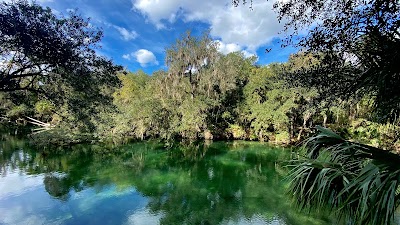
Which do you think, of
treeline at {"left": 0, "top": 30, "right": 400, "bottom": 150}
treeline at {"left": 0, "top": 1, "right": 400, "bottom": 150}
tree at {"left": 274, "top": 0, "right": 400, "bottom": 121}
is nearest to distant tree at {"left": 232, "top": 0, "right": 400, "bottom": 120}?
tree at {"left": 274, "top": 0, "right": 400, "bottom": 121}

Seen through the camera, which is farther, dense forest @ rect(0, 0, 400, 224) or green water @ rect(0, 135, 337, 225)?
green water @ rect(0, 135, 337, 225)

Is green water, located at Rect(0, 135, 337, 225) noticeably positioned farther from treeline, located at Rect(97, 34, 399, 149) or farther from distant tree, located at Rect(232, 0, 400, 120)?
distant tree, located at Rect(232, 0, 400, 120)

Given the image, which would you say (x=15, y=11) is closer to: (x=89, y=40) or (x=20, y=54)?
(x=20, y=54)

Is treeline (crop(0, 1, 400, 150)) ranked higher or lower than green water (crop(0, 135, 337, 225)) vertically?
higher

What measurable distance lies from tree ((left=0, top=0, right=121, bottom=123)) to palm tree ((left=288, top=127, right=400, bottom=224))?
7.18 m

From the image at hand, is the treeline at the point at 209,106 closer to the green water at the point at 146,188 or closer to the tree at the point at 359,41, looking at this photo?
the green water at the point at 146,188

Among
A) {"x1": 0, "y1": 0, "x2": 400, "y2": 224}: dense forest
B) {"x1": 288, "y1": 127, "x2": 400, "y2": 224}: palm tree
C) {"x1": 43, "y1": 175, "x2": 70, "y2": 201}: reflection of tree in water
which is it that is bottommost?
{"x1": 43, "y1": 175, "x2": 70, "y2": 201}: reflection of tree in water

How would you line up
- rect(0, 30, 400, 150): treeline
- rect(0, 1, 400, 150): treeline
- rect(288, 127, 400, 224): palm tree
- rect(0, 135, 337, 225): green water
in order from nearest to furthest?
rect(288, 127, 400, 224): palm tree → rect(0, 135, 337, 225): green water → rect(0, 1, 400, 150): treeline → rect(0, 30, 400, 150): treeline

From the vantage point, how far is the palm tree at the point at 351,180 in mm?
2178

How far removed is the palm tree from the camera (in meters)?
2.18

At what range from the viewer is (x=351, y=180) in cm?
283

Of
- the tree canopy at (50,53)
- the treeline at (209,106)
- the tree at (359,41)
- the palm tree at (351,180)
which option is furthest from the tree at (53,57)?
the treeline at (209,106)

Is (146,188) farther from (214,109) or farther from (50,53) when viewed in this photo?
(214,109)

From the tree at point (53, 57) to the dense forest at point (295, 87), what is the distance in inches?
1.2
